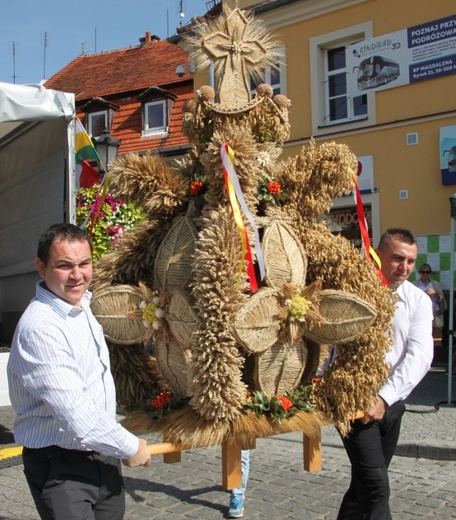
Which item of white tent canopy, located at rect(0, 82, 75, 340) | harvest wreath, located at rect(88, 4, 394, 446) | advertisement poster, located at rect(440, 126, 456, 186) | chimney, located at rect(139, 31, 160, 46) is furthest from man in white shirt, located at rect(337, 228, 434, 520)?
chimney, located at rect(139, 31, 160, 46)

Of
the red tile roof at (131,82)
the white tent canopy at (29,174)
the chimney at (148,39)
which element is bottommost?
the white tent canopy at (29,174)

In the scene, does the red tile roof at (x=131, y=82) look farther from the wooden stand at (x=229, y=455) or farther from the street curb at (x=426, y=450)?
the wooden stand at (x=229, y=455)

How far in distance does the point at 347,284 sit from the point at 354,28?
10.5 m

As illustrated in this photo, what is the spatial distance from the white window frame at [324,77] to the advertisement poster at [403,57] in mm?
340

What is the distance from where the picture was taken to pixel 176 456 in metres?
2.99

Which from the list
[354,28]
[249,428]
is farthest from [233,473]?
[354,28]

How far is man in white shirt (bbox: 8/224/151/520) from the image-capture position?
2.20 m

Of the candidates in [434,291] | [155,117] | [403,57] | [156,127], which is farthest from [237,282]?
[155,117]

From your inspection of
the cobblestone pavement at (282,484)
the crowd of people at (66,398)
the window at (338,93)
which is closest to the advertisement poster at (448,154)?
the window at (338,93)

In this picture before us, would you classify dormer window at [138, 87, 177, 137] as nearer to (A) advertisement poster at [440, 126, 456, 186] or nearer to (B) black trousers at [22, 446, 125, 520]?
(A) advertisement poster at [440, 126, 456, 186]

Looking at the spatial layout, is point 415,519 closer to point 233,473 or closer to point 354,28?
point 233,473

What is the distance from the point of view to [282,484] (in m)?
4.82

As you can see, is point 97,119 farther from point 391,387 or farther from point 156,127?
point 391,387

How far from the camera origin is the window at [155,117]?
16848 millimetres
